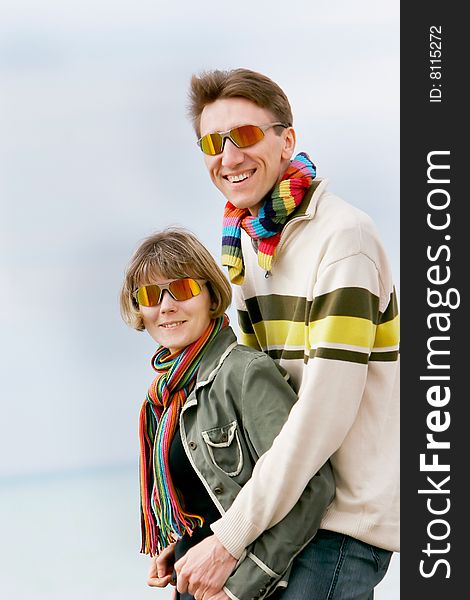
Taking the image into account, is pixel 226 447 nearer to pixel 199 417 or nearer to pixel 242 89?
pixel 199 417

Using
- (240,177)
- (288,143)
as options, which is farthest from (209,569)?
(288,143)

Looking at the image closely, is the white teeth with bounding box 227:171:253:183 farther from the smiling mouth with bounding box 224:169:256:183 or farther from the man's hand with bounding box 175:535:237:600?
the man's hand with bounding box 175:535:237:600

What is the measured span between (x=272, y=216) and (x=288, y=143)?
22 centimetres

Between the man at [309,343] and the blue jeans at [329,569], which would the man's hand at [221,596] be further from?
the blue jeans at [329,569]

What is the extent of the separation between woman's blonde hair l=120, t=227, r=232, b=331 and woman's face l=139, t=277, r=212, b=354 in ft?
0.07

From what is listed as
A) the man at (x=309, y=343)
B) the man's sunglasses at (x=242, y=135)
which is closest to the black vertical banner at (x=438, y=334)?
the man at (x=309, y=343)

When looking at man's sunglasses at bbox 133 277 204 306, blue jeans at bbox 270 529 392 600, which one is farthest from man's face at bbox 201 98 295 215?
blue jeans at bbox 270 529 392 600

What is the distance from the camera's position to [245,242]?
8.73ft

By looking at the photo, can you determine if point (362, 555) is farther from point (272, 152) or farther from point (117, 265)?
point (117, 265)

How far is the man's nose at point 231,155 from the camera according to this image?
2.43 metres

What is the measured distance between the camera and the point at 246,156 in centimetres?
243

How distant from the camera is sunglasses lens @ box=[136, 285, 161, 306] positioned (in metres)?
2.46

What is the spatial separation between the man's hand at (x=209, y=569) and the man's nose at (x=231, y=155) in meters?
0.86

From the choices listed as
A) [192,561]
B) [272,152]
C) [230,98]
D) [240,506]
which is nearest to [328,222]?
[272,152]
